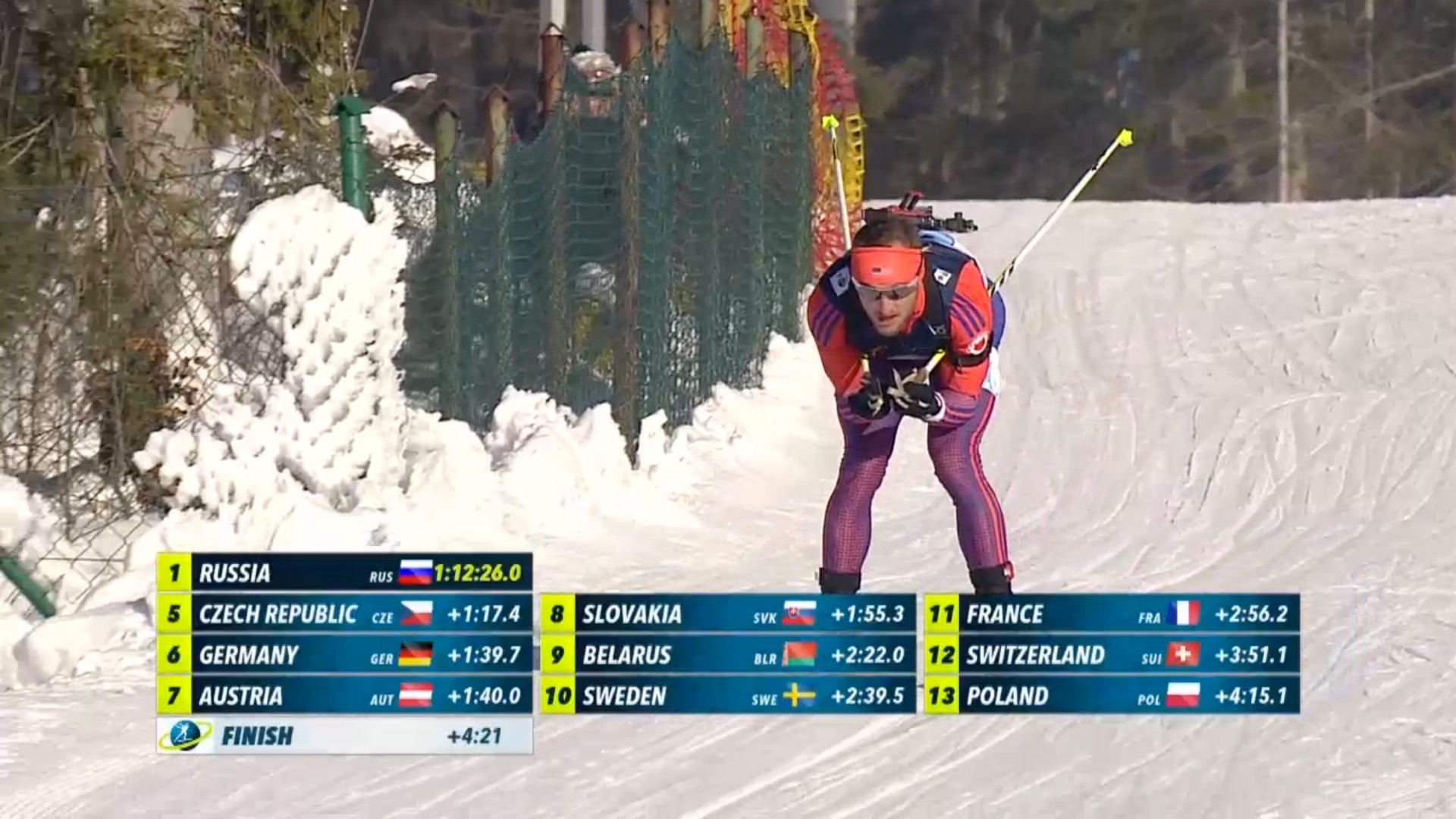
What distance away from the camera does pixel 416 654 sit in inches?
277

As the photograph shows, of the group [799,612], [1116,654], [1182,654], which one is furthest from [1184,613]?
[799,612]

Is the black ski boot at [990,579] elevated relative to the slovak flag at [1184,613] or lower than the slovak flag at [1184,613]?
elevated

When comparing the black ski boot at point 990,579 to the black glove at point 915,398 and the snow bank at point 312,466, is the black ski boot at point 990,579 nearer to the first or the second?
the black glove at point 915,398

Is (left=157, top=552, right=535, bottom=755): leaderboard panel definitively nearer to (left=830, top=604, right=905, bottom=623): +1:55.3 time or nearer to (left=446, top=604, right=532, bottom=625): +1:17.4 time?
(left=446, top=604, right=532, bottom=625): +1:17.4 time

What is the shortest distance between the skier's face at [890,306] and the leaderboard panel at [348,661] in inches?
55.1

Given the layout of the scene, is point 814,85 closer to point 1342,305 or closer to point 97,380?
point 1342,305

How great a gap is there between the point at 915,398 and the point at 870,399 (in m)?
0.13

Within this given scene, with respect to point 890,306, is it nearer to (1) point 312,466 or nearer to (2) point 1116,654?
(2) point 1116,654

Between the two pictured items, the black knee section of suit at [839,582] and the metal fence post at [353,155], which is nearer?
the black knee section of suit at [839,582]

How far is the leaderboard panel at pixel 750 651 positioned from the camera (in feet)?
22.9

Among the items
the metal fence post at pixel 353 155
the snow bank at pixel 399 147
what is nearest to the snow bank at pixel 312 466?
the metal fence post at pixel 353 155

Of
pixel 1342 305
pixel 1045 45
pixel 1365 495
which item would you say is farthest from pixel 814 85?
pixel 1045 45

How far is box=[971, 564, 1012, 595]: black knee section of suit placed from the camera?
23.9 ft

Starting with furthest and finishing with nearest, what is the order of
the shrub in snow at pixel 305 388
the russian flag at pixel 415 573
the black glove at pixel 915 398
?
the shrub in snow at pixel 305 388
the russian flag at pixel 415 573
the black glove at pixel 915 398
